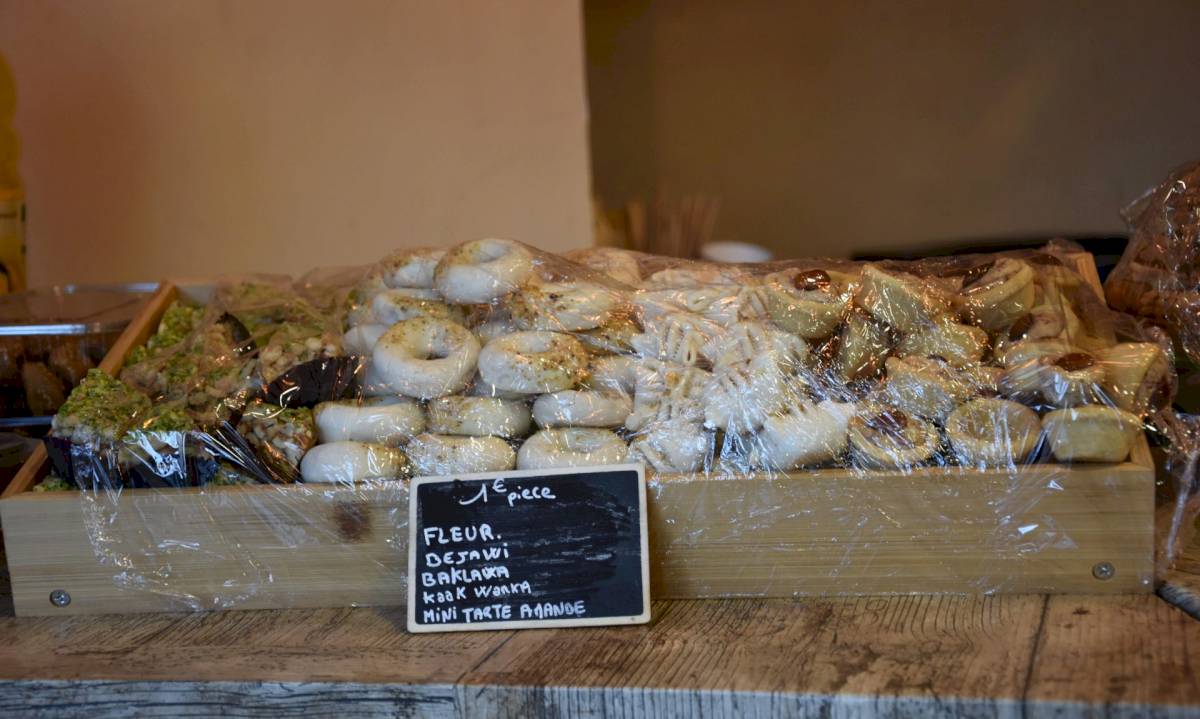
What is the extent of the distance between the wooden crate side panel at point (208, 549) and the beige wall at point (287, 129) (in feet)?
5.18

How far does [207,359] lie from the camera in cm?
133

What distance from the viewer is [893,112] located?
3.56 m

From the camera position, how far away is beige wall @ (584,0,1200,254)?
335cm

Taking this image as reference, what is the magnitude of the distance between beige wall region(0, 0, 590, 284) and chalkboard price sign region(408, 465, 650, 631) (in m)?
1.67

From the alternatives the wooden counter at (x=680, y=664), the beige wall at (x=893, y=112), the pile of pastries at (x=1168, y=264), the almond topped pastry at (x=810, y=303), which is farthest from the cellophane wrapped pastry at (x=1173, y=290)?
the beige wall at (x=893, y=112)

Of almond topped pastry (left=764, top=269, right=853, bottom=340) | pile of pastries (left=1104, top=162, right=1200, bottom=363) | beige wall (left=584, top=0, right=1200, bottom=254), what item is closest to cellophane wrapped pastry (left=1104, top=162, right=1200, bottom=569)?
pile of pastries (left=1104, top=162, right=1200, bottom=363)

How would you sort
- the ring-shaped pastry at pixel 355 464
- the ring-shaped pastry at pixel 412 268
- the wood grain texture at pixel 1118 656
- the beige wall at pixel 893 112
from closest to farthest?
the wood grain texture at pixel 1118 656 → the ring-shaped pastry at pixel 355 464 → the ring-shaped pastry at pixel 412 268 → the beige wall at pixel 893 112

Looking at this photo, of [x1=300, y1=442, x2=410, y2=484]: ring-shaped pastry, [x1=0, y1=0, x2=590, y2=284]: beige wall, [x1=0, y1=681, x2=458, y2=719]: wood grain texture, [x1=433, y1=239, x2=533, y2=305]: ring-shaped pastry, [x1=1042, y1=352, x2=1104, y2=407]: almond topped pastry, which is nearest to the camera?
[x1=0, y1=681, x2=458, y2=719]: wood grain texture

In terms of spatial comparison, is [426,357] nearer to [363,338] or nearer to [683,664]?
[363,338]

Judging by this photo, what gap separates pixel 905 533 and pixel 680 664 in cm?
28

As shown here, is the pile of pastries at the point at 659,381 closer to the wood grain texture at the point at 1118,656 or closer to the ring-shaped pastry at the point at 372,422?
the ring-shaped pastry at the point at 372,422

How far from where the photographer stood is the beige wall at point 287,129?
262 cm

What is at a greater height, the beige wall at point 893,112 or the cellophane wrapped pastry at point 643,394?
the beige wall at point 893,112

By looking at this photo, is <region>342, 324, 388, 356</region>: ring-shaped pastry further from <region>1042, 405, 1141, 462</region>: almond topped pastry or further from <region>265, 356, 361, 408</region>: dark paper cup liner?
<region>1042, 405, 1141, 462</region>: almond topped pastry
